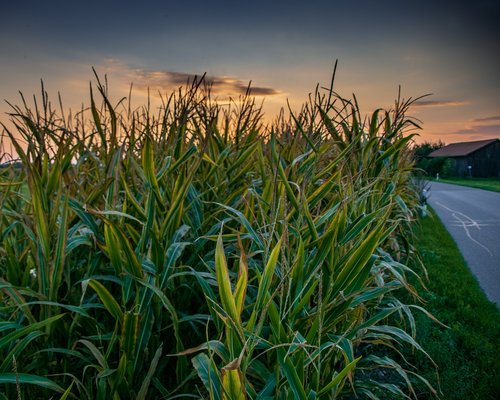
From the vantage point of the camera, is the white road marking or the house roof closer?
the white road marking

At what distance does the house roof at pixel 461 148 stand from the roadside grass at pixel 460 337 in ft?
204

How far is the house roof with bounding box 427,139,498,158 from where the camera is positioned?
6339cm

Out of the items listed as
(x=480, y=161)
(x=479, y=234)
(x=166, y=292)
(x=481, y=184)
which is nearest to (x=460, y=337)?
(x=166, y=292)

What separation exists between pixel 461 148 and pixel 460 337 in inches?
2756

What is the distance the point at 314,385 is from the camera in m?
1.88

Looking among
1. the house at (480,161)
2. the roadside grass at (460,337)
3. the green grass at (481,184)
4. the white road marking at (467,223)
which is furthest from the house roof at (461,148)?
the roadside grass at (460,337)

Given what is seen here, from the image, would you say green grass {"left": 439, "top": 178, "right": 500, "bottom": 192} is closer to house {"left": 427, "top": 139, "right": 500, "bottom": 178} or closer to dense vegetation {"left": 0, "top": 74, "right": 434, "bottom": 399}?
house {"left": 427, "top": 139, "right": 500, "bottom": 178}

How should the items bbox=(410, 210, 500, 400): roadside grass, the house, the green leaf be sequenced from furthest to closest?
1. the house
2. bbox=(410, 210, 500, 400): roadside grass
3. the green leaf

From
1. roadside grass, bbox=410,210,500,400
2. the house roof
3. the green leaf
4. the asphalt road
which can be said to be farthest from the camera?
the house roof

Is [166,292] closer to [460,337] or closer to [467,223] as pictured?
[460,337]

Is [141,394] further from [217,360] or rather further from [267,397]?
[267,397]

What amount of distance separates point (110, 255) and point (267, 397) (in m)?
0.88

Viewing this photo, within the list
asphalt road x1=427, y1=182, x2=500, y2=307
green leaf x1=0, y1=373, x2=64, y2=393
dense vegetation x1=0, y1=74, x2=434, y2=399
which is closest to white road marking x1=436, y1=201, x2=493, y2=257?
asphalt road x1=427, y1=182, x2=500, y2=307

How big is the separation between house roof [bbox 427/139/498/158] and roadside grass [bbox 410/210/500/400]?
62265 millimetres
